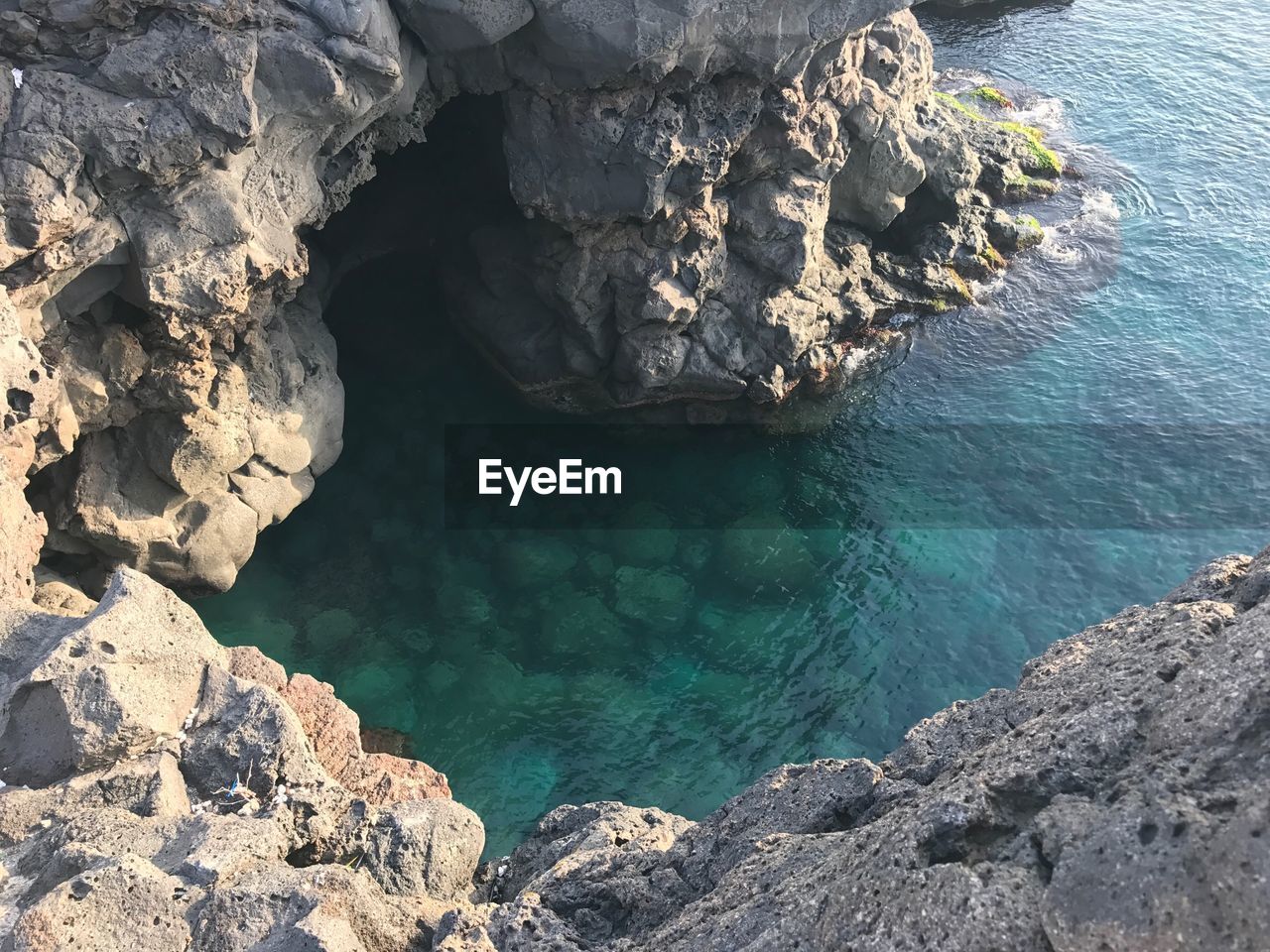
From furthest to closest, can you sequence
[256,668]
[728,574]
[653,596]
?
[728,574], [653,596], [256,668]

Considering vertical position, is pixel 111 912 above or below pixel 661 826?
above

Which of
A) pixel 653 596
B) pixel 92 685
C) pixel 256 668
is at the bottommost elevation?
pixel 653 596

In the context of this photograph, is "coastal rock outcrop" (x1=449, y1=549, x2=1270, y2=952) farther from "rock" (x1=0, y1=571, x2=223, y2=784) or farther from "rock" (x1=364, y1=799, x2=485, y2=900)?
"rock" (x1=0, y1=571, x2=223, y2=784)

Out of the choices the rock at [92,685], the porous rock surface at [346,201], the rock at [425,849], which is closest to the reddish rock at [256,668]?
the rock at [92,685]

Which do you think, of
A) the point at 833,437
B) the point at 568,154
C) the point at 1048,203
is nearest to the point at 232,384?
the point at 568,154

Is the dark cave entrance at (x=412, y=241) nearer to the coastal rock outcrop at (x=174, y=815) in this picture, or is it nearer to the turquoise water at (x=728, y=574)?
the turquoise water at (x=728, y=574)

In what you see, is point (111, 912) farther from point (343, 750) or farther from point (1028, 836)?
point (1028, 836)

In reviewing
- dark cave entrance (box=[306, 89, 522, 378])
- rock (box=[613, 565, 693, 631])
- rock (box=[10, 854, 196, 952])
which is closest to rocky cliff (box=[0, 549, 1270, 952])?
rock (box=[10, 854, 196, 952])

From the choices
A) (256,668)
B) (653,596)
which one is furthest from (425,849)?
(653,596)

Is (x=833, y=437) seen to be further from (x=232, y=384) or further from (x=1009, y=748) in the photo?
(x=1009, y=748)

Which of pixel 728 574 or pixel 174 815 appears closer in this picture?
pixel 174 815
